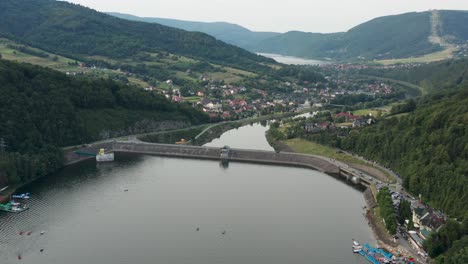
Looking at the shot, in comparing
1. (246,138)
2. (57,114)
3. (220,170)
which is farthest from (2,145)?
(246,138)

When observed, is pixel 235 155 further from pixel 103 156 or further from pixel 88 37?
pixel 88 37

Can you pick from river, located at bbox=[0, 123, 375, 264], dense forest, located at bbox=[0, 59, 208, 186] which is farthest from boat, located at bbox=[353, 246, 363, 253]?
dense forest, located at bbox=[0, 59, 208, 186]

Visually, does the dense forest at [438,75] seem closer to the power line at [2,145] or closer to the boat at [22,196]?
Result: the power line at [2,145]

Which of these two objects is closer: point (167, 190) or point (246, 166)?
point (167, 190)

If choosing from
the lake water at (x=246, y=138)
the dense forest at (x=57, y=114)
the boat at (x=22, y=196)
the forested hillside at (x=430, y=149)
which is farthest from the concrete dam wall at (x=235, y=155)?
the boat at (x=22, y=196)

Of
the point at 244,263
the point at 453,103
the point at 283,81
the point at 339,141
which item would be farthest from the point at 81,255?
the point at 283,81

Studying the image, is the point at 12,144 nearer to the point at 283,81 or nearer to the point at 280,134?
the point at 280,134
